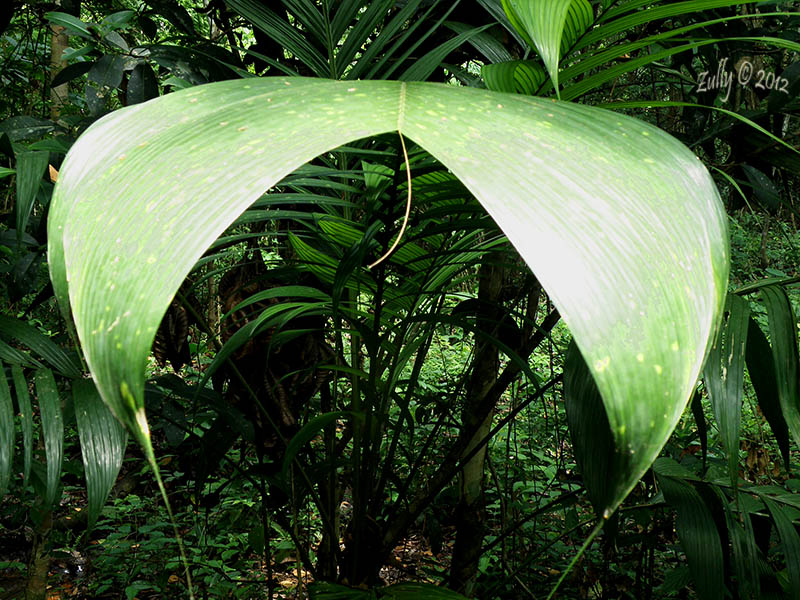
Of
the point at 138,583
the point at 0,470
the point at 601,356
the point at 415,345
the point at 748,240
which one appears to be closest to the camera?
the point at 601,356

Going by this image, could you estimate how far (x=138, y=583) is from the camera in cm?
146

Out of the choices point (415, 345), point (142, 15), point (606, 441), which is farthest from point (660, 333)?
point (142, 15)

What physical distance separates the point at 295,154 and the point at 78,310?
2.7 inches

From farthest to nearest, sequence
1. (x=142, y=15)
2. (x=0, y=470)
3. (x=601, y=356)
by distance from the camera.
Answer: (x=142, y=15) < (x=0, y=470) < (x=601, y=356)

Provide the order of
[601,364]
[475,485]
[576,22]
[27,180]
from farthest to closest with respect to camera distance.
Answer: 1. [475,485]
2. [27,180]
3. [576,22]
4. [601,364]

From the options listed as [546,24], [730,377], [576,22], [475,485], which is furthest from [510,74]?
[475,485]

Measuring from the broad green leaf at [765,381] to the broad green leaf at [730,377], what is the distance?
33 mm

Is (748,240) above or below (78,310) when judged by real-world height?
above

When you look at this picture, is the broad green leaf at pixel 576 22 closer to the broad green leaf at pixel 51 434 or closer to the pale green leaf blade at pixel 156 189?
the pale green leaf blade at pixel 156 189

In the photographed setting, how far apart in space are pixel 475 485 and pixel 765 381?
74 centimetres

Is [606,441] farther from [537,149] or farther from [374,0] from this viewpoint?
[374,0]

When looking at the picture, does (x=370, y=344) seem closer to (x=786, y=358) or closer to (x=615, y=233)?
(x=786, y=358)

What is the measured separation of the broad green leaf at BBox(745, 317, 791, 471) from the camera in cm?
57

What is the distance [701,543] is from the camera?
2.36 feet
